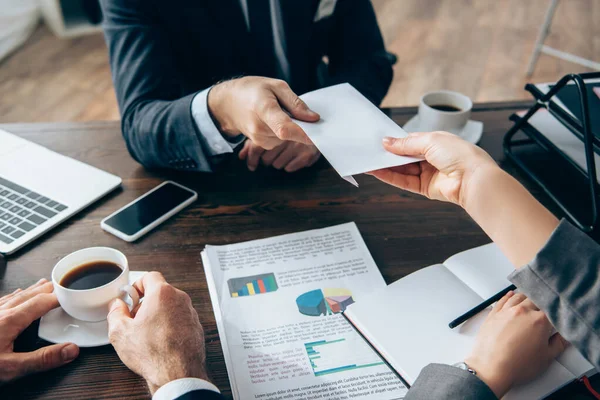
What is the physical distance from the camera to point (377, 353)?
0.70 meters

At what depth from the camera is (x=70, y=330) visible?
72 cm

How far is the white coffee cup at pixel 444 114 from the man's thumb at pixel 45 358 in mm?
761

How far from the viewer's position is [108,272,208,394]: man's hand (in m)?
0.65

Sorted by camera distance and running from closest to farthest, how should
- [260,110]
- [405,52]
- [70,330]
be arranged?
[70,330] < [260,110] < [405,52]

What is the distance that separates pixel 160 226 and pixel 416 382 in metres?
0.50

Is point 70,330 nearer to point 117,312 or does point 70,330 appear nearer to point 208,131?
point 117,312

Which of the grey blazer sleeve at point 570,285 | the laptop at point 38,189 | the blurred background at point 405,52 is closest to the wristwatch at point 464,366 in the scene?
the grey blazer sleeve at point 570,285

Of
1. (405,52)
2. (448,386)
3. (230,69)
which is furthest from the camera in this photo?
(405,52)

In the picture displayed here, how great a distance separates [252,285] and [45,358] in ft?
0.95

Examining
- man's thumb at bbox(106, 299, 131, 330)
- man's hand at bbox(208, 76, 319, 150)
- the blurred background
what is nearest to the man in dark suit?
man's hand at bbox(208, 76, 319, 150)

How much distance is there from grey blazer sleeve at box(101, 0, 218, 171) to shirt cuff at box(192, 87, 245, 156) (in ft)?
0.03

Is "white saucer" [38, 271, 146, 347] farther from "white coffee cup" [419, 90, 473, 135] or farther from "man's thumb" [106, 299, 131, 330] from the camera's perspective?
"white coffee cup" [419, 90, 473, 135]

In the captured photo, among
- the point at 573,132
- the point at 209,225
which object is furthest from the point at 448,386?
the point at 573,132

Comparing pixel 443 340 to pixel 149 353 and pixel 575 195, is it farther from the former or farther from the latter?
pixel 575 195
